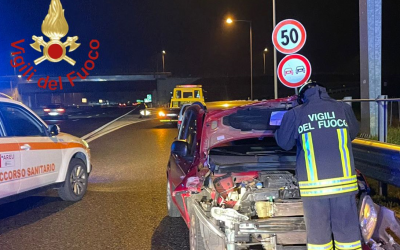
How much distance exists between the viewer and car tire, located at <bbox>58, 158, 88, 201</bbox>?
695 centimetres

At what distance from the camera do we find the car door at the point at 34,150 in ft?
19.4

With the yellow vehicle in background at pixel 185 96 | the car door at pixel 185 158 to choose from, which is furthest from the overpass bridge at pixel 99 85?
the car door at pixel 185 158

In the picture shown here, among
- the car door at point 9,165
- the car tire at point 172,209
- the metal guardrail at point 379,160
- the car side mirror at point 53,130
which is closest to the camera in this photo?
the metal guardrail at point 379,160

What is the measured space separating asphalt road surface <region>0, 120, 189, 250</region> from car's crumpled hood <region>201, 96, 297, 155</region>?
129cm

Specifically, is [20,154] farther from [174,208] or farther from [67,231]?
[174,208]

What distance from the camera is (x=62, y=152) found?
6.89 meters

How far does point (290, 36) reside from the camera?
8.38m

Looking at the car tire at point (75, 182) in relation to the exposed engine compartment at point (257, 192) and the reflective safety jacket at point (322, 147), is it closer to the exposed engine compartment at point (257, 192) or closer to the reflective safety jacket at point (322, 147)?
the exposed engine compartment at point (257, 192)

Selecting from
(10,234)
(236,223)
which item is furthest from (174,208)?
(236,223)

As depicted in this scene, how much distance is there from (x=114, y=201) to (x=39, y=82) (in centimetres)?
6551

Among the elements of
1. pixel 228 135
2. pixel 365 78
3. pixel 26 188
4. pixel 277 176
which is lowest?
pixel 26 188

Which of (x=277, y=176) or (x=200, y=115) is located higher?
(x=200, y=115)

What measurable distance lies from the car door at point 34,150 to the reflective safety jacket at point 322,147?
4198mm

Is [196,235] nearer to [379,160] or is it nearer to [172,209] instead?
[172,209]
